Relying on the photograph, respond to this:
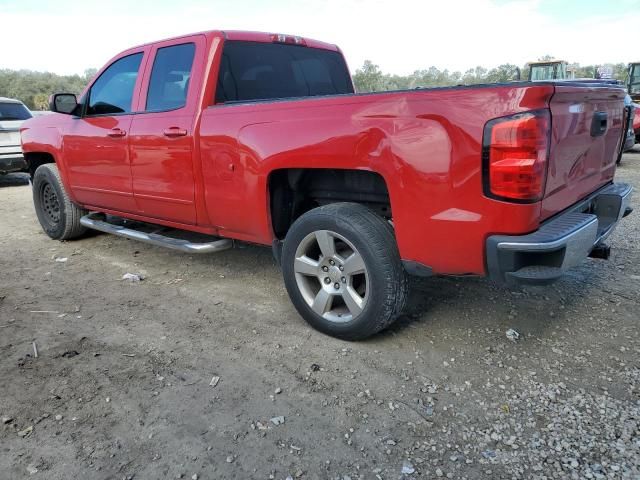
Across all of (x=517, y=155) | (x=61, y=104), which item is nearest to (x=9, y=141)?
(x=61, y=104)

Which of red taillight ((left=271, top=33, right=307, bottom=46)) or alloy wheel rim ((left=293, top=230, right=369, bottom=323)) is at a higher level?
red taillight ((left=271, top=33, right=307, bottom=46))

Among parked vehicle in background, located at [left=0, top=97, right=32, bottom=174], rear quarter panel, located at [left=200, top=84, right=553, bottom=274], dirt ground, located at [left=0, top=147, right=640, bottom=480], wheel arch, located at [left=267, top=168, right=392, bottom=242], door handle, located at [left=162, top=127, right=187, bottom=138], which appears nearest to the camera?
dirt ground, located at [left=0, top=147, right=640, bottom=480]

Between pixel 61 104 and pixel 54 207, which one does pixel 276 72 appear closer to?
pixel 61 104

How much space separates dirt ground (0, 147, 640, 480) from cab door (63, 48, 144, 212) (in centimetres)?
90

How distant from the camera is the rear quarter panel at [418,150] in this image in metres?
2.27

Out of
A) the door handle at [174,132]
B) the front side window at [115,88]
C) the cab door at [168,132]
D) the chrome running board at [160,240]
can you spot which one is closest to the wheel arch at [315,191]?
the chrome running board at [160,240]

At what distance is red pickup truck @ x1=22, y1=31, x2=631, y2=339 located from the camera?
2.28m

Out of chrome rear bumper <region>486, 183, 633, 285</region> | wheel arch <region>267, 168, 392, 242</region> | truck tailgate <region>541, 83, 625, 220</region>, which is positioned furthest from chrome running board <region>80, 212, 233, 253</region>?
truck tailgate <region>541, 83, 625, 220</region>

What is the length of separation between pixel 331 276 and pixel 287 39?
88.8 inches

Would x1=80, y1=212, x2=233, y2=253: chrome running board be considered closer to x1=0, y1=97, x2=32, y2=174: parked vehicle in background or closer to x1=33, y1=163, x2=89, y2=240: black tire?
x1=33, y1=163, x2=89, y2=240: black tire

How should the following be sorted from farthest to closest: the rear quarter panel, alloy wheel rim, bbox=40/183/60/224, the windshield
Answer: the windshield → alloy wheel rim, bbox=40/183/60/224 → the rear quarter panel

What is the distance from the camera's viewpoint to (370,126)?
8.45ft

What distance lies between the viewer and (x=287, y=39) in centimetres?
417

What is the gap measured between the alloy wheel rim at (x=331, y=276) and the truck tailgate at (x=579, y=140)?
1088 millimetres
